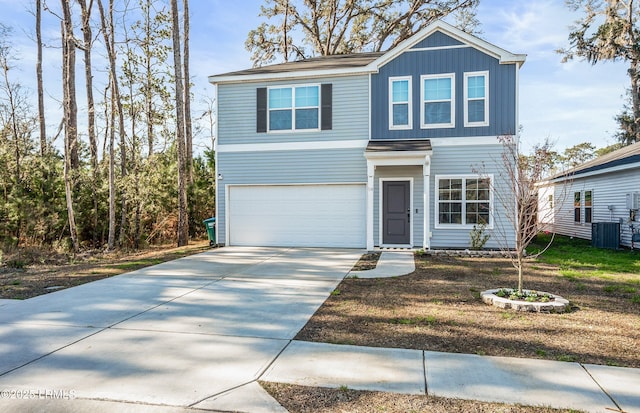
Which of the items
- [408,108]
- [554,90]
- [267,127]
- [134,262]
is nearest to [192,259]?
[134,262]

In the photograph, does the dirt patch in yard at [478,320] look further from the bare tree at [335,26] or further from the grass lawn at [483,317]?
the bare tree at [335,26]

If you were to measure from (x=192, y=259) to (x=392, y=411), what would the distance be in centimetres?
855

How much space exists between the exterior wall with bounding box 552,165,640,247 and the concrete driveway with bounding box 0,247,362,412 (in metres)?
9.20

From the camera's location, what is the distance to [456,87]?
11.9 metres

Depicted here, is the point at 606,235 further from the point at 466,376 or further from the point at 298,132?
the point at 466,376

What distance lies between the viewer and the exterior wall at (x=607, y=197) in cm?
1284

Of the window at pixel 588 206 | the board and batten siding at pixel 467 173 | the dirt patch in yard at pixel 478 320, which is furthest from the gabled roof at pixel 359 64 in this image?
the window at pixel 588 206

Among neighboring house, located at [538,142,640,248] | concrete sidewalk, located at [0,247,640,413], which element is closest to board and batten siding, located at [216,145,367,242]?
neighboring house, located at [538,142,640,248]

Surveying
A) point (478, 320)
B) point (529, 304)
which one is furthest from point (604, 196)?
point (478, 320)

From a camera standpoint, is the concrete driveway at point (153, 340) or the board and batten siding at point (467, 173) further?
the board and batten siding at point (467, 173)

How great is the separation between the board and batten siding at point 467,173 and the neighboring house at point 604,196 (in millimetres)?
1236

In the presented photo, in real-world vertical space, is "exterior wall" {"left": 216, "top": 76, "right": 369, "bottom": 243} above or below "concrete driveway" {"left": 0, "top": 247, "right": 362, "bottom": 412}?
above

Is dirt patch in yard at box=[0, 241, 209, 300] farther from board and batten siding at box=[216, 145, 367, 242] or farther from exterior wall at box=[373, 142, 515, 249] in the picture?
exterior wall at box=[373, 142, 515, 249]

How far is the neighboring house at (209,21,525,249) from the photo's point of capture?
1172 cm
